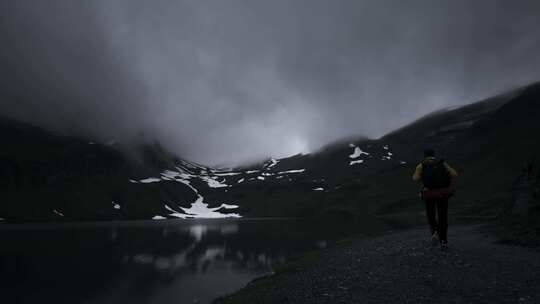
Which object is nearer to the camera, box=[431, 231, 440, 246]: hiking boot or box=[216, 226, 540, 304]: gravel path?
box=[216, 226, 540, 304]: gravel path

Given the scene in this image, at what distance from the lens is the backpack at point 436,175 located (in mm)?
14492

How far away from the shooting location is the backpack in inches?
571

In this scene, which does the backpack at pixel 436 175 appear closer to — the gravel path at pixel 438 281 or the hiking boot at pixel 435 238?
the gravel path at pixel 438 281

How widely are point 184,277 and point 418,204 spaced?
520ft

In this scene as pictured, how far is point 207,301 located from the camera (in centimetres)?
2619

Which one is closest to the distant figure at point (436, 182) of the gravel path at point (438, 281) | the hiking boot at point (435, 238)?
the hiking boot at point (435, 238)

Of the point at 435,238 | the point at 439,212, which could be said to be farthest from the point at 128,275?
the point at 439,212

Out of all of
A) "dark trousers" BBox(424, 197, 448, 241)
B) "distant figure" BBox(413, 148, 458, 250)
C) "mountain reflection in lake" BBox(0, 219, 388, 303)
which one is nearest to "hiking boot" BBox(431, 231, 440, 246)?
"dark trousers" BBox(424, 197, 448, 241)

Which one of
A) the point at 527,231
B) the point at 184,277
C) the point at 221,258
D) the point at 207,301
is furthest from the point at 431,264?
the point at 221,258

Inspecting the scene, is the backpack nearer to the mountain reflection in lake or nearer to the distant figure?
the distant figure

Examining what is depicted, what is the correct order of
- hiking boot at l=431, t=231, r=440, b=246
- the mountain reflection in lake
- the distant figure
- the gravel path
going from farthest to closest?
the mountain reflection in lake < hiking boot at l=431, t=231, r=440, b=246 < the distant figure < the gravel path

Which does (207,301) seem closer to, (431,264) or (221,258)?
(431,264)

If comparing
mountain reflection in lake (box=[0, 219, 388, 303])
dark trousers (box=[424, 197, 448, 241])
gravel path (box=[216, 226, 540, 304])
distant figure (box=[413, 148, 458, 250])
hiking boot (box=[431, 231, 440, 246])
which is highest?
distant figure (box=[413, 148, 458, 250])

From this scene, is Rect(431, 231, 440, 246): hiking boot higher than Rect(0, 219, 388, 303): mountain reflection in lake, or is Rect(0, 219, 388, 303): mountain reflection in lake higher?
Rect(431, 231, 440, 246): hiking boot
